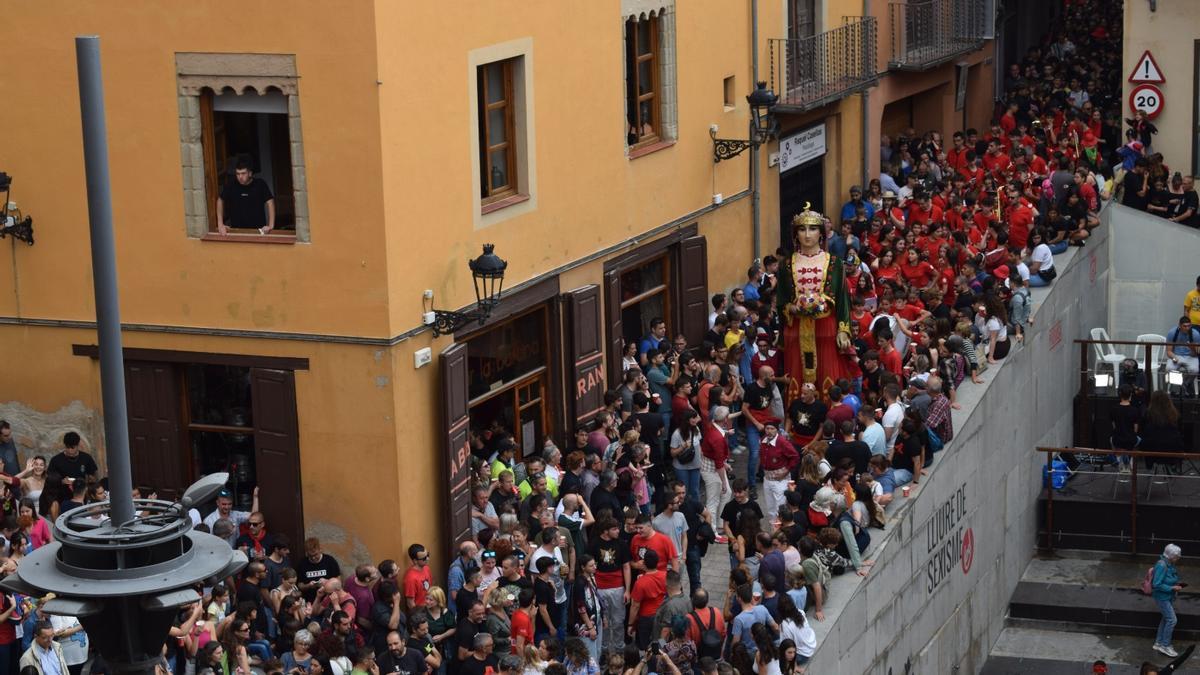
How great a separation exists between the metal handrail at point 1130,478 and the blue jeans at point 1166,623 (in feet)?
8.46

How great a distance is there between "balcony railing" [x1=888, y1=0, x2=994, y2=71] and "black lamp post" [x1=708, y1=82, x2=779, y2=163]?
6758 mm

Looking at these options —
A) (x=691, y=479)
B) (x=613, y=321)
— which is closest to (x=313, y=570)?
(x=691, y=479)

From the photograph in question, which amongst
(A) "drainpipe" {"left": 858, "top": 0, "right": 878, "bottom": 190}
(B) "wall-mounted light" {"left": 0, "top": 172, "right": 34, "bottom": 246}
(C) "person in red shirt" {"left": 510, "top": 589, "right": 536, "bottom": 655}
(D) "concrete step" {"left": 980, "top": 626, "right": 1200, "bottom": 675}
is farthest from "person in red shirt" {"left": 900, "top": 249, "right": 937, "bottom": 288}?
(B) "wall-mounted light" {"left": 0, "top": 172, "right": 34, "bottom": 246}

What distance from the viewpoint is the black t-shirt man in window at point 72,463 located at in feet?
65.3

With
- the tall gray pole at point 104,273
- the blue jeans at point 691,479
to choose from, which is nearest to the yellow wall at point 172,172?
the blue jeans at point 691,479

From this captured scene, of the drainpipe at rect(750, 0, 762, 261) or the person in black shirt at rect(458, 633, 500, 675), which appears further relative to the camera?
the drainpipe at rect(750, 0, 762, 261)

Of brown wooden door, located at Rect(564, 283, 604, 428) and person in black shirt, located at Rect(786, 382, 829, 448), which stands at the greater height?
brown wooden door, located at Rect(564, 283, 604, 428)

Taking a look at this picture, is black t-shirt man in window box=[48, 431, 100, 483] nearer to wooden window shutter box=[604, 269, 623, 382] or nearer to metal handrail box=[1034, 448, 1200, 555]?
Result: wooden window shutter box=[604, 269, 623, 382]

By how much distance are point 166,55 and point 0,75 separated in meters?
2.04

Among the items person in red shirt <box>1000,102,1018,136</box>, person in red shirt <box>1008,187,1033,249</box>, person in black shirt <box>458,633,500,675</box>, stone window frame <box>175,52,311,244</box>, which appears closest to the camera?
person in black shirt <box>458,633,500,675</box>

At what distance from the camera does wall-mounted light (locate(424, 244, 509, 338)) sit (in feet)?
64.8

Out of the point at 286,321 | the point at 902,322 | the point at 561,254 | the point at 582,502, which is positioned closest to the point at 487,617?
the point at 582,502

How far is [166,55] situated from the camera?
1939 cm

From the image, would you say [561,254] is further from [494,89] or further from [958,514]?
[958,514]
